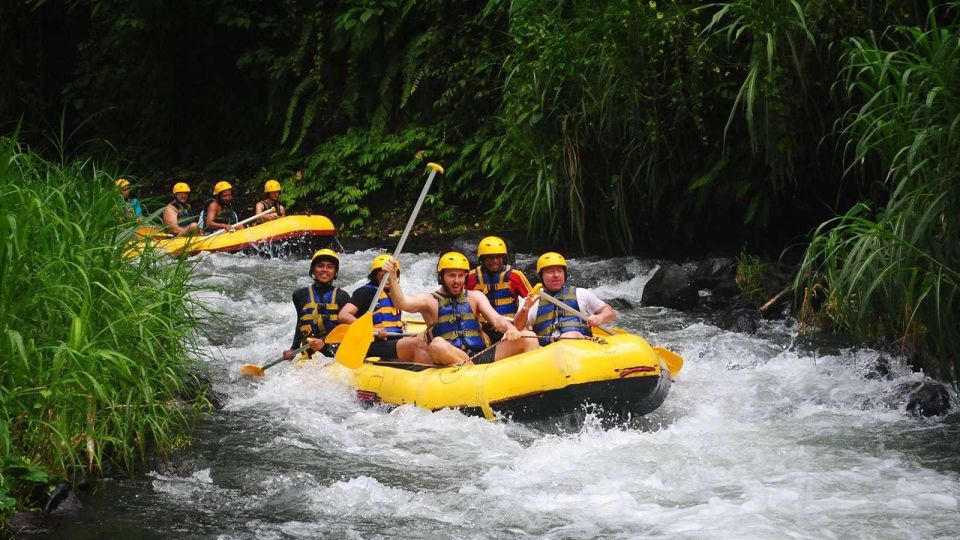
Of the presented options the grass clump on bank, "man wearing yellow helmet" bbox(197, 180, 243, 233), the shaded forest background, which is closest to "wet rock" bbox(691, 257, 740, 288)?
the shaded forest background

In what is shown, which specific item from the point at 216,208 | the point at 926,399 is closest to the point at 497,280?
the point at 926,399

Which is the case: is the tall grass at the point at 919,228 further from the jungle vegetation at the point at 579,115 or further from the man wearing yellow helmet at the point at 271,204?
the man wearing yellow helmet at the point at 271,204

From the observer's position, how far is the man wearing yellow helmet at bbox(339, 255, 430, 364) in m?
7.19

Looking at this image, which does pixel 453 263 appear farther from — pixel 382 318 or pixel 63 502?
pixel 63 502

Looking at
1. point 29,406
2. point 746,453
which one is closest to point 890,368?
point 746,453

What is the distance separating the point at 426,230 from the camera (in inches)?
514

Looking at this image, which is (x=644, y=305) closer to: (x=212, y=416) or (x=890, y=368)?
(x=890, y=368)

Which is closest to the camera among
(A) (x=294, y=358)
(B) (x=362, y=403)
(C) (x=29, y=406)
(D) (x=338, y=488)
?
(C) (x=29, y=406)

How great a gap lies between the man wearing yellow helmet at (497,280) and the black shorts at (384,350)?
0.66 meters

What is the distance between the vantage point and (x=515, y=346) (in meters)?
6.66

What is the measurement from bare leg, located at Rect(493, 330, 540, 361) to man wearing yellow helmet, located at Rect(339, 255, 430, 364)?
0.71 m

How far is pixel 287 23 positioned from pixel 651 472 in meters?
11.3

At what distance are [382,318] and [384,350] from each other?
0.34m

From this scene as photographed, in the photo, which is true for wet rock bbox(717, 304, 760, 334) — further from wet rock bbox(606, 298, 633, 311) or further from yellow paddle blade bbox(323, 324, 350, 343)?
yellow paddle blade bbox(323, 324, 350, 343)
